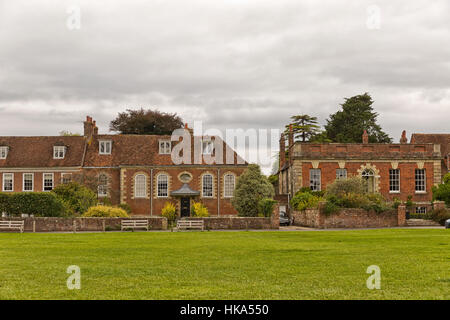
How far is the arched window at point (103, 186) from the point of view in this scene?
168 ft

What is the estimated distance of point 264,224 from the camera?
3600 cm

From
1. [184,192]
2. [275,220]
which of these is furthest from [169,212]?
[275,220]

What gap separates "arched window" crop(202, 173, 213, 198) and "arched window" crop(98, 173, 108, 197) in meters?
8.65

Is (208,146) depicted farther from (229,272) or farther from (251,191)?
(229,272)

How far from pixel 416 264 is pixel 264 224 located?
22.0 meters

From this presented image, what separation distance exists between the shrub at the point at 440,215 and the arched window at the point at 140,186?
24.1m

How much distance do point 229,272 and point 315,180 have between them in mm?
34641

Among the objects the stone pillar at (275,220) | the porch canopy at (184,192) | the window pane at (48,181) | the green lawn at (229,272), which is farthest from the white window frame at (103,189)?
the green lawn at (229,272)

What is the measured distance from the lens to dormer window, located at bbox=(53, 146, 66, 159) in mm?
52594

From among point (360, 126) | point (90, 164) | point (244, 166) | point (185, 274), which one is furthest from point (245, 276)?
point (360, 126)

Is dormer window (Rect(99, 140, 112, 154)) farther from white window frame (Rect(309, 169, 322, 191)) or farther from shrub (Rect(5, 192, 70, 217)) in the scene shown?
white window frame (Rect(309, 169, 322, 191))

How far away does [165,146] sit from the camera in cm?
5219
